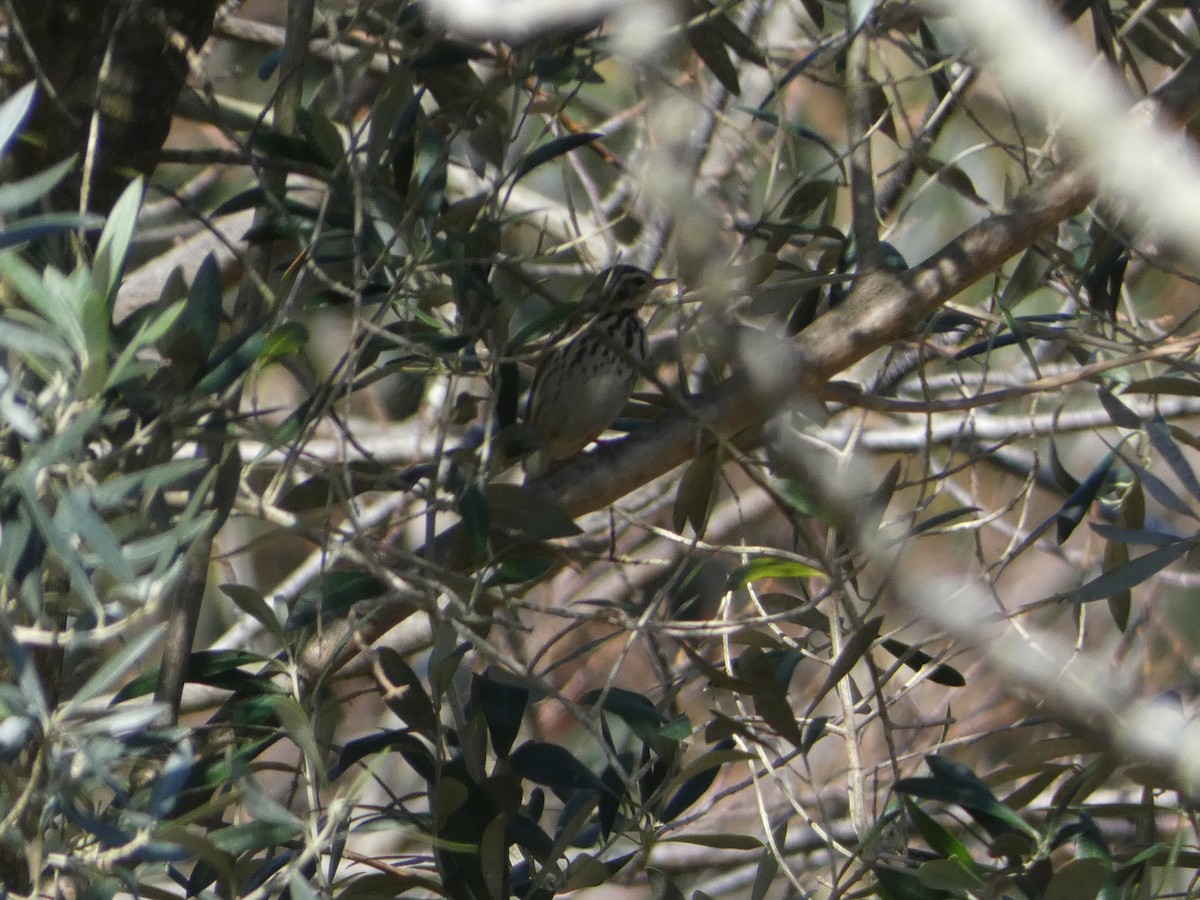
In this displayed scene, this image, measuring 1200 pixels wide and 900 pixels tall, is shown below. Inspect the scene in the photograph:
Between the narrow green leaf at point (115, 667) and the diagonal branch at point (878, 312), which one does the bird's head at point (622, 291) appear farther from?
the narrow green leaf at point (115, 667)

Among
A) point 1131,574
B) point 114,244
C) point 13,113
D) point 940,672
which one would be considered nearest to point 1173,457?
point 1131,574

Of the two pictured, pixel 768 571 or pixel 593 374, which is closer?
pixel 768 571

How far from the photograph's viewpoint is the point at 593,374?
330 cm

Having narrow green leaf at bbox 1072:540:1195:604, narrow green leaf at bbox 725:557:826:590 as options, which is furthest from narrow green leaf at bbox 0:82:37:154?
narrow green leaf at bbox 1072:540:1195:604

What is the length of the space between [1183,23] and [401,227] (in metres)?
3.54

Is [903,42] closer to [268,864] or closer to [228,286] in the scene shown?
[268,864]

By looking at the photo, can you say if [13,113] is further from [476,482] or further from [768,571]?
[768,571]

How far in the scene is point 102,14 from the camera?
2078mm

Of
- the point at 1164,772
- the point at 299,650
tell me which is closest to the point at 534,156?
the point at 299,650

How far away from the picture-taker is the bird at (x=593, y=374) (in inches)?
124

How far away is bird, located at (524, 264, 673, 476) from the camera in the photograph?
3.14 m

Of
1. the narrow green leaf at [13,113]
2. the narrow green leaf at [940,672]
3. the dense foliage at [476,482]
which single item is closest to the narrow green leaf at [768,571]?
the dense foliage at [476,482]

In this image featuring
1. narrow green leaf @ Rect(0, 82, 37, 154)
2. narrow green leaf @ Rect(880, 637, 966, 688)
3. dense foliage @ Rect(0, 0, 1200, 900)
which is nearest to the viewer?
narrow green leaf @ Rect(0, 82, 37, 154)

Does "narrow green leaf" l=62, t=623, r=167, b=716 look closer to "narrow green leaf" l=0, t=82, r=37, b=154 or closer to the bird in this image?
"narrow green leaf" l=0, t=82, r=37, b=154
